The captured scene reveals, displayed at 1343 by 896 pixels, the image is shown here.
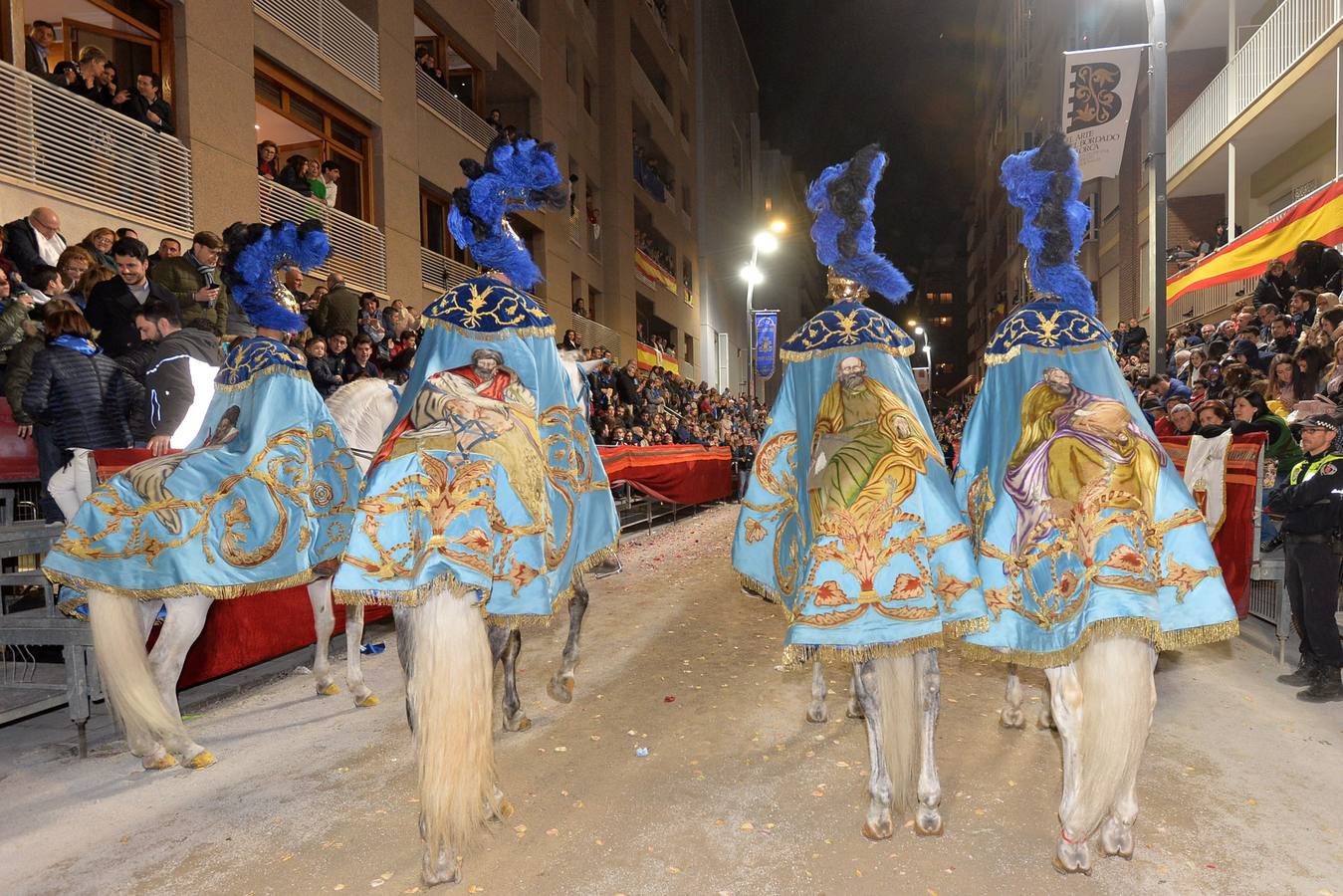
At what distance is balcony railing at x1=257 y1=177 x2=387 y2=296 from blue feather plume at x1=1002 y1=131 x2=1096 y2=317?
34.1ft

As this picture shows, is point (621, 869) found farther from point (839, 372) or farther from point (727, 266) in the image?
point (727, 266)

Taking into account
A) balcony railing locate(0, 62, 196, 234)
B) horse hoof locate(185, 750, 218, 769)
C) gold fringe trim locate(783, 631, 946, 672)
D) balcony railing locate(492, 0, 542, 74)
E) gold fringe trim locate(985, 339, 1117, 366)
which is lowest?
horse hoof locate(185, 750, 218, 769)

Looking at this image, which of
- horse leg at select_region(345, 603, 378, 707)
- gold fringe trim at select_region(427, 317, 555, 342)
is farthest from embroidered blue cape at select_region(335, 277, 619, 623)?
horse leg at select_region(345, 603, 378, 707)

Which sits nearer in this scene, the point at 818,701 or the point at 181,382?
the point at 818,701

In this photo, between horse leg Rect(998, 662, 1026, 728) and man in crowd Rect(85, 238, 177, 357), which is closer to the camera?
horse leg Rect(998, 662, 1026, 728)

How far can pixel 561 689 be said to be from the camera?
523 centimetres

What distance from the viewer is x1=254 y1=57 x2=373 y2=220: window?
42.2 feet

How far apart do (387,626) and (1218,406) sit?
25.9ft

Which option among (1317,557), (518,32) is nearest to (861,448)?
(1317,557)

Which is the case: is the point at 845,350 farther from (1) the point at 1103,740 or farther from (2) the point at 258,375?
(2) the point at 258,375

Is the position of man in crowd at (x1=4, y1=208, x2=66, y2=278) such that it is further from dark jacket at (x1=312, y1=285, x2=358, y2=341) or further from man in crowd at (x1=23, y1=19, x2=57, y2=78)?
dark jacket at (x1=312, y1=285, x2=358, y2=341)

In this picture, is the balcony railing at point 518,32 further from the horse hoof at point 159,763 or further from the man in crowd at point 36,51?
the horse hoof at point 159,763

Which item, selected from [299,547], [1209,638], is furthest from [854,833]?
[299,547]

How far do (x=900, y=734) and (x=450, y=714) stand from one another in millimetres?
1772
